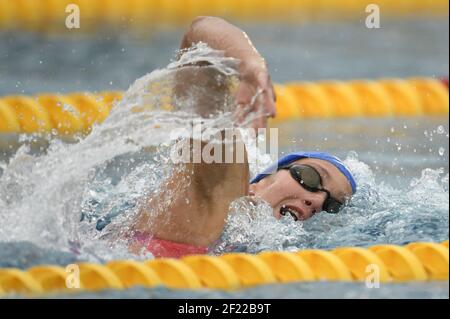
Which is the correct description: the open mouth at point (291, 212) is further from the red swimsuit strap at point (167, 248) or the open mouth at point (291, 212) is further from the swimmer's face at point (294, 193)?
the red swimsuit strap at point (167, 248)

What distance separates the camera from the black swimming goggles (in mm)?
2900

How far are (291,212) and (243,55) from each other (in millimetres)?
699

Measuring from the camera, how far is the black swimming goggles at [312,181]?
2.90 metres

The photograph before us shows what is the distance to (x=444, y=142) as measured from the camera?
460 cm

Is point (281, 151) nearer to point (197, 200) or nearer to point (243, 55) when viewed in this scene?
point (197, 200)

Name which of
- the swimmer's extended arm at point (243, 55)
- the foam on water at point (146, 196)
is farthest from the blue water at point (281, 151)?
the swimmer's extended arm at point (243, 55)

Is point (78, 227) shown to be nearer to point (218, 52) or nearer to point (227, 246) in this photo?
point (227, 246)

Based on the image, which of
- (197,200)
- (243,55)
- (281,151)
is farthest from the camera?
(281,151)

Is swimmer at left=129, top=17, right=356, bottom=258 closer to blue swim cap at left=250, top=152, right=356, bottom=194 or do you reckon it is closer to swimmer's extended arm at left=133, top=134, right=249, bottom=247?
swimmer's extended arm at left=133, top=134, right=249, bottom=247

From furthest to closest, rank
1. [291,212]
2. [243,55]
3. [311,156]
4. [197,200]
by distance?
1. [311,156]
2. [291,212]
3. [197,200]
4. [243,55]

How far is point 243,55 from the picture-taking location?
7.80 feet

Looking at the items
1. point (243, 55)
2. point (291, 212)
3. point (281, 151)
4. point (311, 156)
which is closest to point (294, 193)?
point (291, 212)
